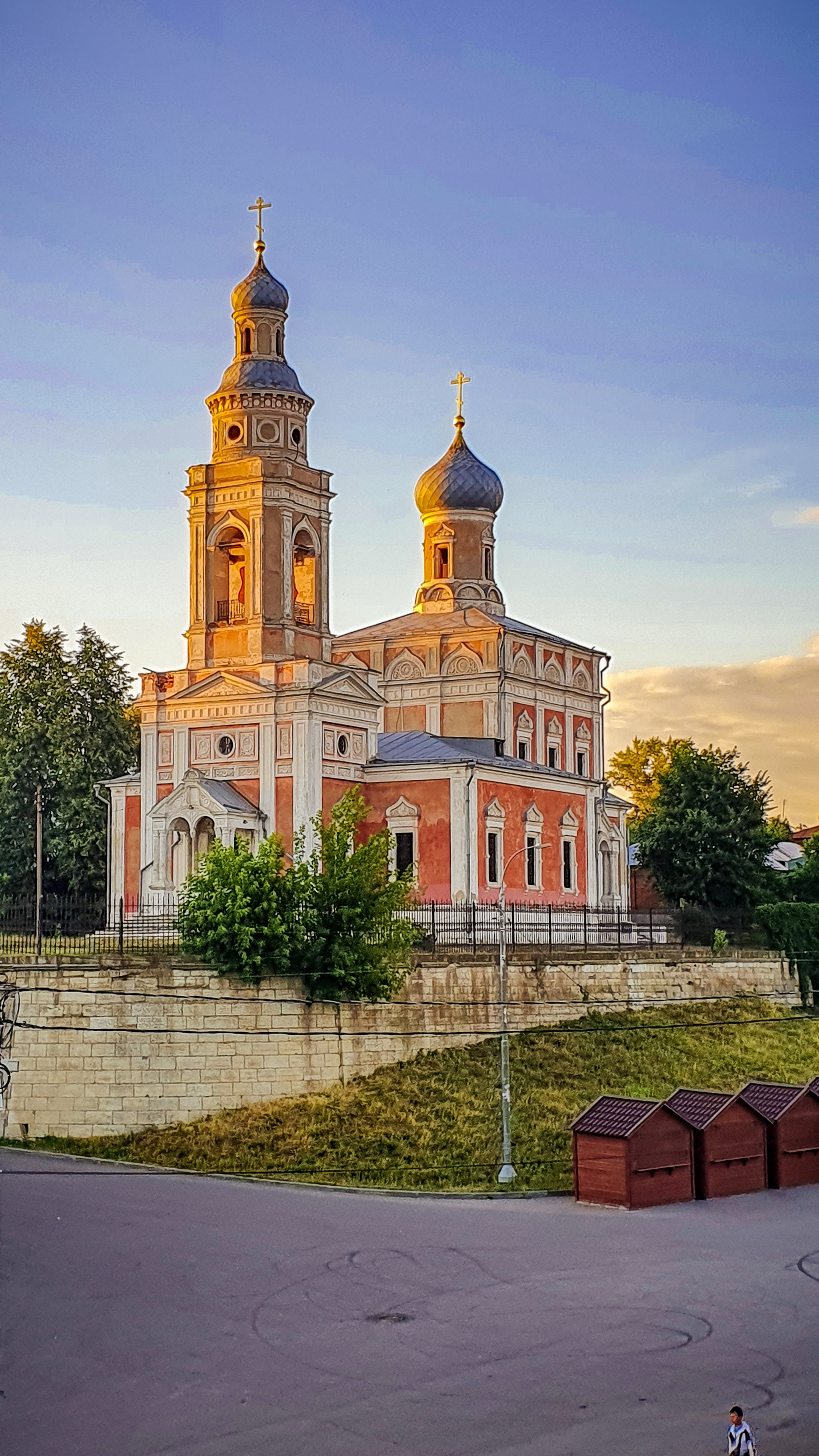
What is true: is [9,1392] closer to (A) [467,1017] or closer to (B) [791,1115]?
(B) [791,1115]

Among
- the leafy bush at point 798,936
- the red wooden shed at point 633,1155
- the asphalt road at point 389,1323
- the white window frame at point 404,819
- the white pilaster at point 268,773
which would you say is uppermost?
the white pilaster at point 268,773

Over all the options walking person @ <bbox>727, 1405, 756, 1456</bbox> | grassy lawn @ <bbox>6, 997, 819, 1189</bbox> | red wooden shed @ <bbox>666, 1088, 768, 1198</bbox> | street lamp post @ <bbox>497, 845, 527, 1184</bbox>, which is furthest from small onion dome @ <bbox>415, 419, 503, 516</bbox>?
walking person @ <bbox>727, 1405, 756, 1456</bbox>

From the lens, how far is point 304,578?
4484 cm

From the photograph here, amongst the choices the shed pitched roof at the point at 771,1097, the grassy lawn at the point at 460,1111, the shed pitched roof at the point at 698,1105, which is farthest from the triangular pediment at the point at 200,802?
the shed pitched roof at the point at 698,1105

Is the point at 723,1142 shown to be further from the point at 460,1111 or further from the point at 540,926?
the point at 540,926

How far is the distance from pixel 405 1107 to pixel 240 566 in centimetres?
1826

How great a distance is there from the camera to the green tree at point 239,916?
102 feet

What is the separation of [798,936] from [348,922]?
68.2ft

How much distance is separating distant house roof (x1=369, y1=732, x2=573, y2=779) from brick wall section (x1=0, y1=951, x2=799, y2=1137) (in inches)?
361

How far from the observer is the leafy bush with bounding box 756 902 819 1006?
48.5m

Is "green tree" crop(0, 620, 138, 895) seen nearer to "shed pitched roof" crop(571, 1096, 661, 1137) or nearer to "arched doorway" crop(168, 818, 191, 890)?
"arched doorway" crop(168, 818, 191, 890)

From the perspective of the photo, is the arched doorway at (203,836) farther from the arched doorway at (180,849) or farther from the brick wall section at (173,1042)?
the brick wall section at (173,1042)

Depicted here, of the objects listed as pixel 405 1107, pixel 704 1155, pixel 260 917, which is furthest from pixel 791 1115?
pixel 260 917

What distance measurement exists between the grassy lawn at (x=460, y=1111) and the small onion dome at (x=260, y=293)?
20.8 metres
